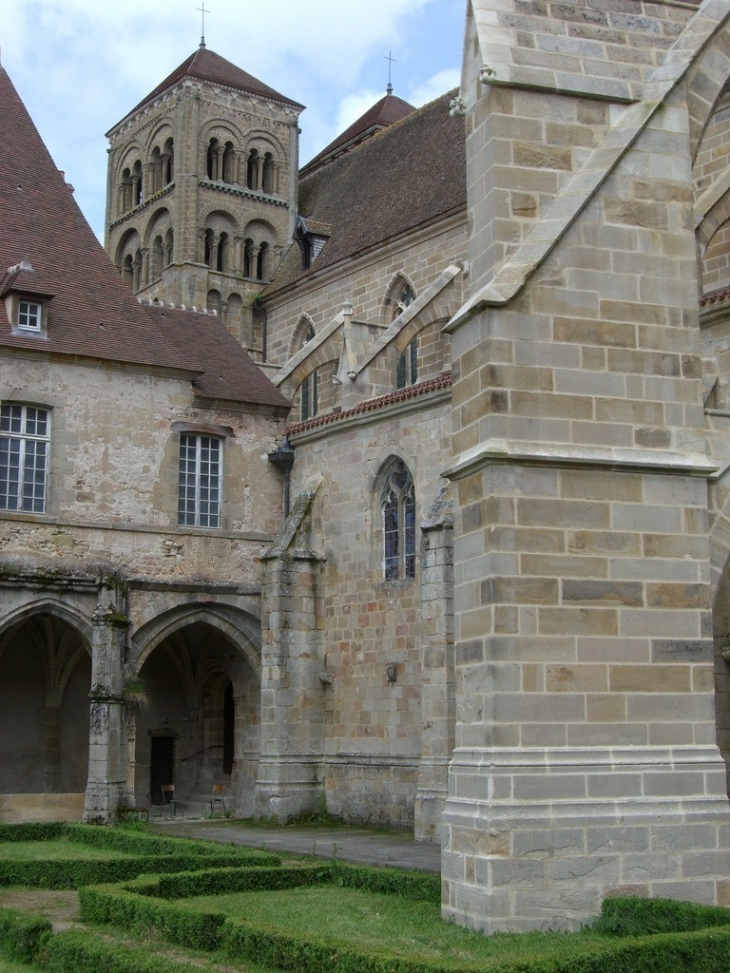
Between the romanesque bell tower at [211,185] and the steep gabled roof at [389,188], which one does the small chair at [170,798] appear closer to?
the steep gabled roof at [389,188]

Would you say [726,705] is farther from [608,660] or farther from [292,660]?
[292,660]

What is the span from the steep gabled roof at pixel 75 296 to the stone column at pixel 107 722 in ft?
13.1

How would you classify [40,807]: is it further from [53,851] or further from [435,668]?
[435,668]

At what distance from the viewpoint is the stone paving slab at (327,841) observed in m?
14.5

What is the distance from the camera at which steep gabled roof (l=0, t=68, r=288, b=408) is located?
69.6 feet

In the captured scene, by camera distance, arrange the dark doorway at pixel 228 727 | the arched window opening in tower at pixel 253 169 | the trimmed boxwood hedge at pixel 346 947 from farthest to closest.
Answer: the arched window opening in tower at pixel 253 169, the dark doorway at pixel 228 727, the trimmed boxwood hedge at pixel 346 947

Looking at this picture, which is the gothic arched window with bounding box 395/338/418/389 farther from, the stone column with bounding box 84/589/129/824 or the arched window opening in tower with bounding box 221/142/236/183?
the arched window opening in tower with bounding box 221/142/236/183

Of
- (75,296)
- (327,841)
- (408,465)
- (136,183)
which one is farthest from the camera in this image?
(136,183)

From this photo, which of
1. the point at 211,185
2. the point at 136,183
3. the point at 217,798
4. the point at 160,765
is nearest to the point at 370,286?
the point at 211,185

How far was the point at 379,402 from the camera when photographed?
65.8 ft

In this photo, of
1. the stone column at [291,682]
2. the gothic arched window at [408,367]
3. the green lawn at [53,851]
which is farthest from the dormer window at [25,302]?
the green lawn at [53,851]

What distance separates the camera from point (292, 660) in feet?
68.2

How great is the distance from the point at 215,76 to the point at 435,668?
75.8ft

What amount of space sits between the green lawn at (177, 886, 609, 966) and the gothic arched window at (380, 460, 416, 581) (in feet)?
26.8
